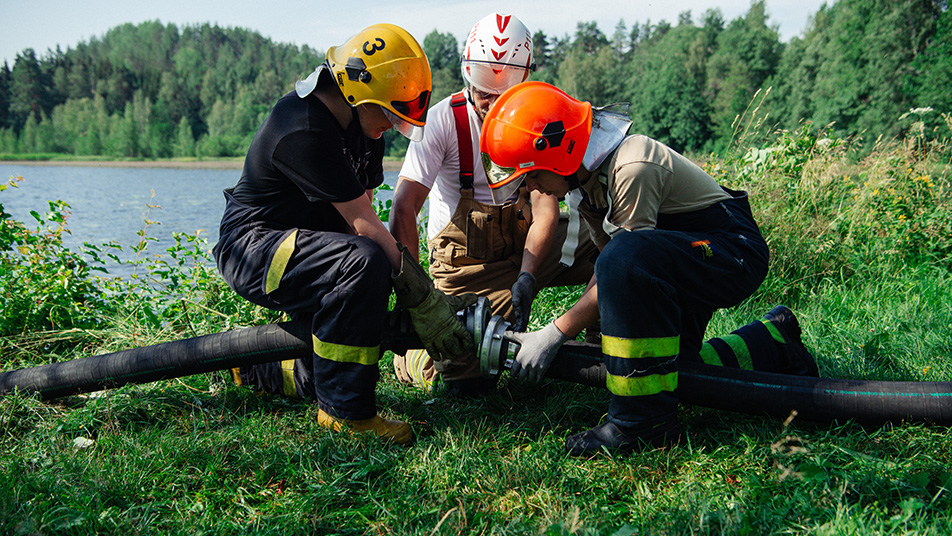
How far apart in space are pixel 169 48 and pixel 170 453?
132249mm

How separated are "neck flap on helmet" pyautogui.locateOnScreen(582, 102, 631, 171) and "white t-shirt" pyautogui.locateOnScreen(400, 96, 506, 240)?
95 cm

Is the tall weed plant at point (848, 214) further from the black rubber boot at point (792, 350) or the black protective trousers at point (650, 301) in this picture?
the black protective trousers at point (650, 301)

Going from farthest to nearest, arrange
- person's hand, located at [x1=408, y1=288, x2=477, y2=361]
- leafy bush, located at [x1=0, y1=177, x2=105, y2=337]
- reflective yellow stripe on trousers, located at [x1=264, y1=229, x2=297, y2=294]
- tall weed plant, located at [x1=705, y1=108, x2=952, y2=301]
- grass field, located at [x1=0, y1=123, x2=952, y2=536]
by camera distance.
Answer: tall weed plant, located at [x1=705, y1=108, x2=952, y2=301]
leafy bush, located at [x1=0, y1=177, x2=105, y2=337]
person's hand, located at [x1=408, y1=288, x2=477, y2=361]
reflective yellow stripe on trousers, located at [x1=264, y1=229, x2=297, y2=294]
grass field, located at [x1=0, y1=123, x2=952, y2=536]

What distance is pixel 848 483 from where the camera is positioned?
2.22m

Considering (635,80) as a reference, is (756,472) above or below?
below

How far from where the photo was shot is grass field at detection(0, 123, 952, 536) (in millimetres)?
2195

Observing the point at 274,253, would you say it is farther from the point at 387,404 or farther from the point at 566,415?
the point at 566,415

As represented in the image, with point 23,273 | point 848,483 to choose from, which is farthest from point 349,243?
point 23,273

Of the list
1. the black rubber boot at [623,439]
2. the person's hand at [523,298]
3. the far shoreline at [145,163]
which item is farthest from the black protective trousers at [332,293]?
the far shoreline at [145,163]

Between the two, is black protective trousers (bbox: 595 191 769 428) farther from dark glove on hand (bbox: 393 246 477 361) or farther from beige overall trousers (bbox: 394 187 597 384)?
beige overall trousers (bbox: 394 187 597 384)

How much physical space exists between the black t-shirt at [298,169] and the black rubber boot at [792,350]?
7.92ft

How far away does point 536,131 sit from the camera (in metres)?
2.71

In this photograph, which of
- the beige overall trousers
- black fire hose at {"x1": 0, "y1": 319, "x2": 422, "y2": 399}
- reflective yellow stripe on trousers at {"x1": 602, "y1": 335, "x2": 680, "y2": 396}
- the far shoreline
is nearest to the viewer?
reflective yellow stripe on trousers at {"x1": 602, "y1": 335, "x2": 680, "y2": 396}

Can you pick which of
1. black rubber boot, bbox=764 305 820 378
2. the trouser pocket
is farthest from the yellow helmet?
black rubber boot, bbox=764 305 820 378
